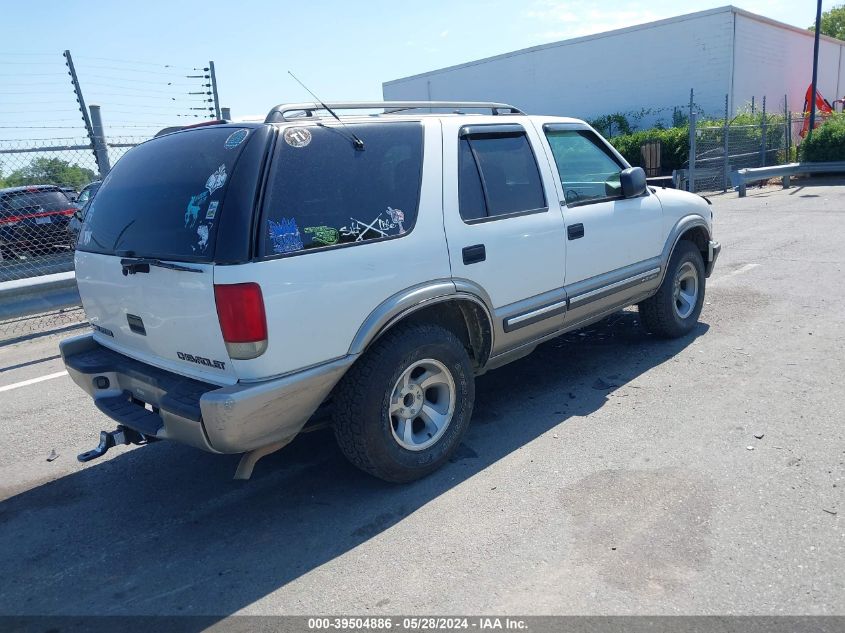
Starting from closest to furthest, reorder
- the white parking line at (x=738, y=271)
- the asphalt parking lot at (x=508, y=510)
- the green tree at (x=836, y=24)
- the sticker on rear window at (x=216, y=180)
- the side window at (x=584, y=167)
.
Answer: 1. the asphalt parking lot at (x=508, y=510)
2. the sticker on rear window at (x=216, y=180)
3. the side window at (x=584, y=167)
4. the white parking line at (x=738, y=271)
5. the green tree at (x=836, y=24)

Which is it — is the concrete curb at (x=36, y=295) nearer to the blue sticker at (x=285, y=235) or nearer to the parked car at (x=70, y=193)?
the parked car at (x=70, y=193)

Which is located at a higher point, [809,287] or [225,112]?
[225,112]

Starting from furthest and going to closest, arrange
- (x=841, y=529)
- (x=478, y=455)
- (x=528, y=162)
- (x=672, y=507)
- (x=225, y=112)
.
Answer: (x=225, y=112) < (x=528, y=162) < (x=478, y=455) < (x=672, y=507) < (x=841, y=529)

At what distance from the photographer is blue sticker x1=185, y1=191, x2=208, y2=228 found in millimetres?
A: 3236

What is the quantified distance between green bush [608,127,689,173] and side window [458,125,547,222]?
18870mm

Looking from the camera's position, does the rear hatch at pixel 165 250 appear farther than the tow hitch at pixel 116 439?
No

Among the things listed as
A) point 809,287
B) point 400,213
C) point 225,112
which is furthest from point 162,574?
point 225,112

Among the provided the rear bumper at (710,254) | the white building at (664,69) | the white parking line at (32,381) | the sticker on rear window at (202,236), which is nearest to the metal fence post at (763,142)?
the white building at (664,69)

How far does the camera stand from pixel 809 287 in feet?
24.1

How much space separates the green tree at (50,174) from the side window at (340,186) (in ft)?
22.5

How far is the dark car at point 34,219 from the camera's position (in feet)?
35.5

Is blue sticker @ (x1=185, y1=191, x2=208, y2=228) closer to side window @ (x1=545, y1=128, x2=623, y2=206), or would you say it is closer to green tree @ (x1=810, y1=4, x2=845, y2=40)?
side window @ (x1=545, y1=128, x2=623, y2=206)

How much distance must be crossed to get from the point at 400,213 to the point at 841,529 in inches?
103

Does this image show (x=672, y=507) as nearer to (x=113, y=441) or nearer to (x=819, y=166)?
(x=113, y=441)
